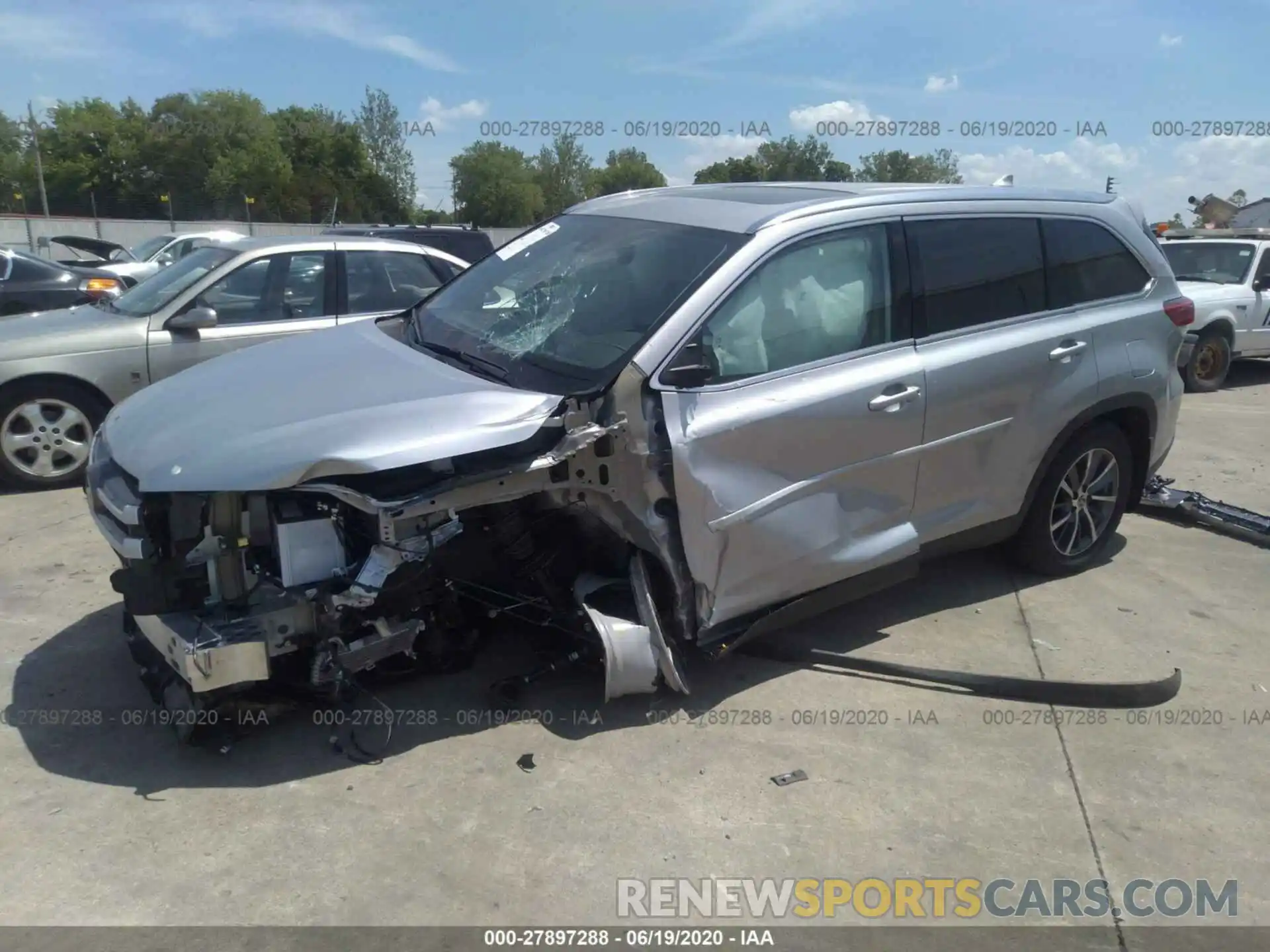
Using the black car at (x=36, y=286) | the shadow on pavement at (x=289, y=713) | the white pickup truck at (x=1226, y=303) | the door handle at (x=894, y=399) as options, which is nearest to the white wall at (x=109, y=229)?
the black car at (x=36, y=286)

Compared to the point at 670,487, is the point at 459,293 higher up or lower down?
higher up

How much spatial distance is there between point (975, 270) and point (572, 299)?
188cm

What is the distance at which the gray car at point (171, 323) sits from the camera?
633 cm

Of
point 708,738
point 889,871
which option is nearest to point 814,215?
point 708,738

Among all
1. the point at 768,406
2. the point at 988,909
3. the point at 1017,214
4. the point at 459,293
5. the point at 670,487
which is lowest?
the point at 988,909

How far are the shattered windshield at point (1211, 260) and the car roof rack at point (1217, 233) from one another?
33 centimetres

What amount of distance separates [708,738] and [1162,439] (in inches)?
127

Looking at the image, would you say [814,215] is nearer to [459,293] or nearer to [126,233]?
[459,293]

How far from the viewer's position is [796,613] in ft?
13.2

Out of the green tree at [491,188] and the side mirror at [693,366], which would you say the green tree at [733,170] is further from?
the side mirror at [693,366]

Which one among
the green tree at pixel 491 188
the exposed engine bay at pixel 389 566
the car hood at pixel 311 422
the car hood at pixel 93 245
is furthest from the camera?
the green tree at pixel 491 188

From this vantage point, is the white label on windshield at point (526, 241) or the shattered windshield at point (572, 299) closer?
the shattered windshield at point (572, 299)

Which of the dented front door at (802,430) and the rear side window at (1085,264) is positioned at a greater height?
the rear side window at (1085,264)

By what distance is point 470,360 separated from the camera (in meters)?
3.97
